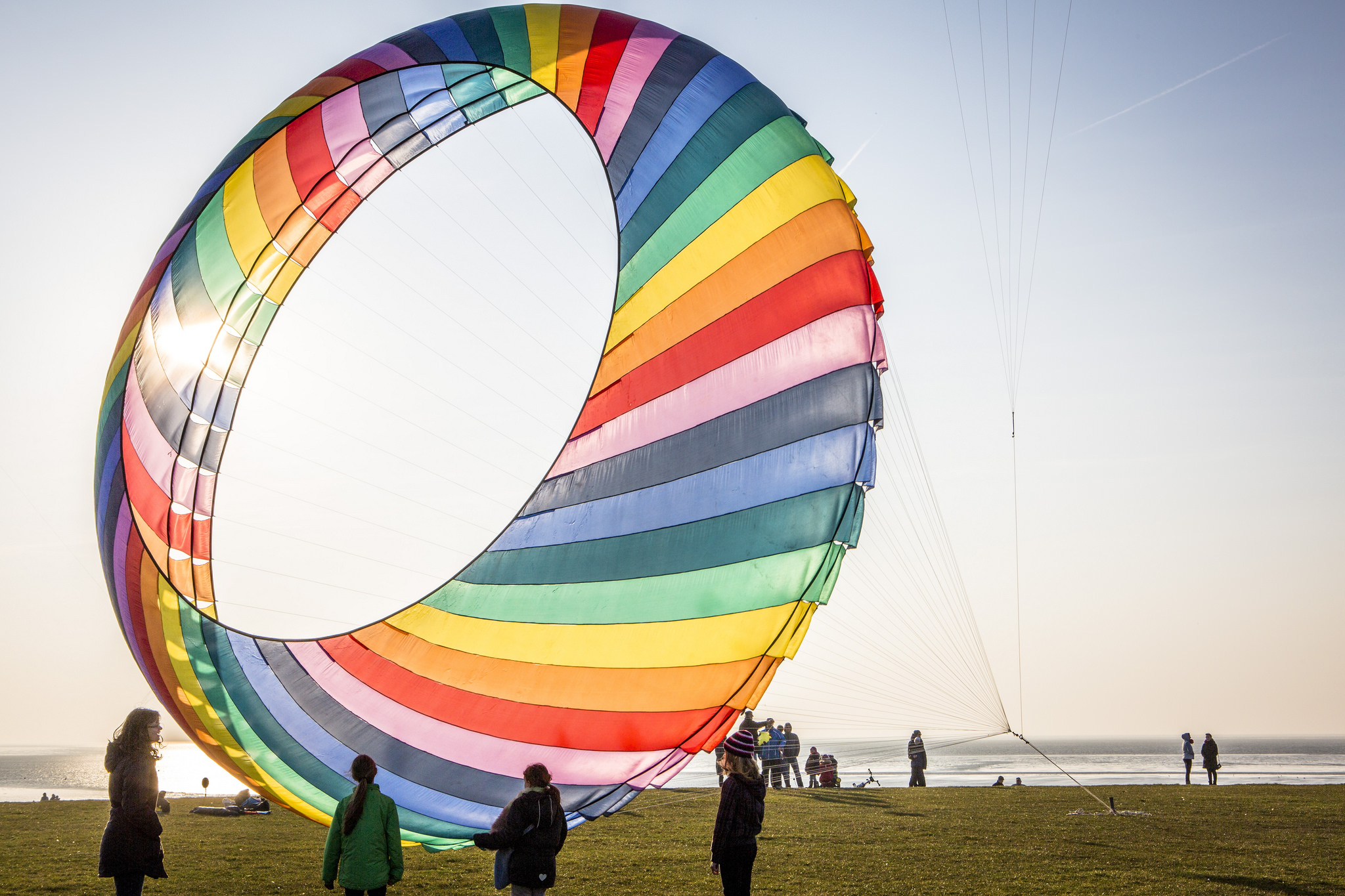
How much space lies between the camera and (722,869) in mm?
4676

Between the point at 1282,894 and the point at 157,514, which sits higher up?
Result: the point at 157,514

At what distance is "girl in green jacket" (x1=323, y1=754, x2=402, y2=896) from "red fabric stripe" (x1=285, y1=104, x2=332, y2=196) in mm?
2970

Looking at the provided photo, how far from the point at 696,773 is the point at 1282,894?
28.8 metres

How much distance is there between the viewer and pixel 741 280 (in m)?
5.68

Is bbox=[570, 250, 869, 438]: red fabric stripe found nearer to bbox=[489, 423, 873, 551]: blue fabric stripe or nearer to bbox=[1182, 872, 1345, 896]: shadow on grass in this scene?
bbox=[489, 423, 873, 551]: blue fabric stripe

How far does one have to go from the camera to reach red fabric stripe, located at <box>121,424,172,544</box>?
16.5ft

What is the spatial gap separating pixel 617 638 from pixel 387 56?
3.43 metres

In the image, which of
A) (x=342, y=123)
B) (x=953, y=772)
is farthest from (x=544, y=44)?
(x=953, y=772)

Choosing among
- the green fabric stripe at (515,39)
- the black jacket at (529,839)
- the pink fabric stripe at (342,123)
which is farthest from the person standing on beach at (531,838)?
the green fabric stripe at (515,39)

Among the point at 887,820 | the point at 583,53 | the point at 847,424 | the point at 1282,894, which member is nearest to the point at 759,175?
the point at 583,53

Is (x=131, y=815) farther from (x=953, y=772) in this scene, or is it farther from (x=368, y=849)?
(x=953, y=772)

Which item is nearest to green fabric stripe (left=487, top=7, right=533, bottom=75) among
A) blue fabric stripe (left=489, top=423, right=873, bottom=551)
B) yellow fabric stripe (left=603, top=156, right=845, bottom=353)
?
yellow fabric stripe (left=603, top=156, right=845, bottom=353)

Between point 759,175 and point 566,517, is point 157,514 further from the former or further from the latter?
point 759,175

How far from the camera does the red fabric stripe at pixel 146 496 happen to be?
16.5 feet
